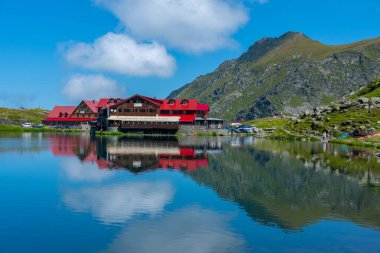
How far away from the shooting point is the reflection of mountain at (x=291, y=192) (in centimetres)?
2633

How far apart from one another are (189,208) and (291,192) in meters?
10.8

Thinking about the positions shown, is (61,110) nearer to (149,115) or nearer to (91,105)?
(91,105)

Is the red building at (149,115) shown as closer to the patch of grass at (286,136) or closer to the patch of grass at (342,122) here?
the patch of grass at (286,136)

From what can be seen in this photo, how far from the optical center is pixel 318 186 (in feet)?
122

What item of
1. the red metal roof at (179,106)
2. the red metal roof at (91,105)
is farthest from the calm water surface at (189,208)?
the red metal roof at (91,105)

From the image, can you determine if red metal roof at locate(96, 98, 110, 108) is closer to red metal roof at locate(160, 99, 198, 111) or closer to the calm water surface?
red metal roof at locate(160, 99, 198, 111)

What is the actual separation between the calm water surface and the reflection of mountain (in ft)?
0.26

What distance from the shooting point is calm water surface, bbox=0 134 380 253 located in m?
20.5

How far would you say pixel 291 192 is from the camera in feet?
112

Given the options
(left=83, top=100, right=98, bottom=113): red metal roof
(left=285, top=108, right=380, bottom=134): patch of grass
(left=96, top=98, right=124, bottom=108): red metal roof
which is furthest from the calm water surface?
(left=83, top=100, right=98, bottom=113): red metal roof

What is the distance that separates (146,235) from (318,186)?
840 inches

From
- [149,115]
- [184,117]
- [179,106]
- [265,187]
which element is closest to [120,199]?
[265,187]

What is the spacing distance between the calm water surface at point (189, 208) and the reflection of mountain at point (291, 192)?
80mm

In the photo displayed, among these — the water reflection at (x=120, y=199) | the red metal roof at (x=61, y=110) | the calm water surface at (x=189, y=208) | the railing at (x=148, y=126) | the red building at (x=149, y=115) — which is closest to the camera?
the calm water surface at (x=189, y=208)
